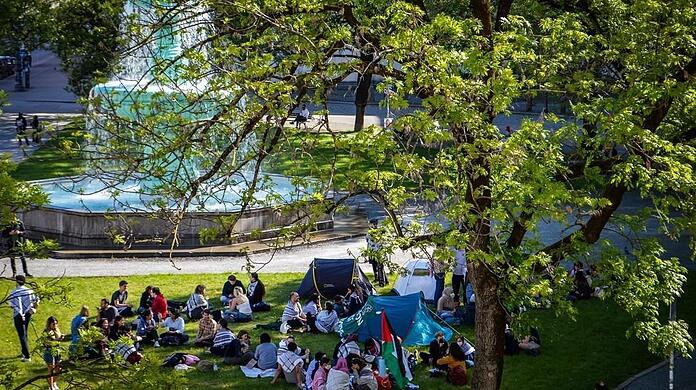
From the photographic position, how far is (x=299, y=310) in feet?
66.8

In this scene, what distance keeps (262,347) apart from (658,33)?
8.47 metres

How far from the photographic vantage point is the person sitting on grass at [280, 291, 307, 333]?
20172 mm

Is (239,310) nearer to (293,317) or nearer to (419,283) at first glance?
(293,317)

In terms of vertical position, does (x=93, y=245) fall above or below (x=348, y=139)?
below

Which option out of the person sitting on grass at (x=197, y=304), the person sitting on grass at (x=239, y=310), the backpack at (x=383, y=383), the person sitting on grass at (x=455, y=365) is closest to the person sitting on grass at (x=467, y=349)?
the person sitting on grass at (x=455, y=365)

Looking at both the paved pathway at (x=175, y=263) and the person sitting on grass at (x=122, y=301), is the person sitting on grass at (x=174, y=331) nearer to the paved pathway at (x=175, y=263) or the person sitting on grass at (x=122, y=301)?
the person sitting on grass at (x=122, y=301)

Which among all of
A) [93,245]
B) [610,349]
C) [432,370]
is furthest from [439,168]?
[93,245]

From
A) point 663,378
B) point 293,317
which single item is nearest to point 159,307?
point 293,317

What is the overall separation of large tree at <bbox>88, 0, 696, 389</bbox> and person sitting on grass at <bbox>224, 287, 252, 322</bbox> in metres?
8.38

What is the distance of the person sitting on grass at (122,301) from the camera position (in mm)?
20531

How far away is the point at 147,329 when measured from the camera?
63.4ft

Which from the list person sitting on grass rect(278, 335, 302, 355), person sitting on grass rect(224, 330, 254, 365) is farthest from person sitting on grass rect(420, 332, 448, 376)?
person sitting on grass rect(224, 330, 254, 365)

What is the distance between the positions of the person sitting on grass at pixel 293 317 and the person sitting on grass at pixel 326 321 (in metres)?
0.34

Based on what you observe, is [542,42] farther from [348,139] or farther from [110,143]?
[110,143]
